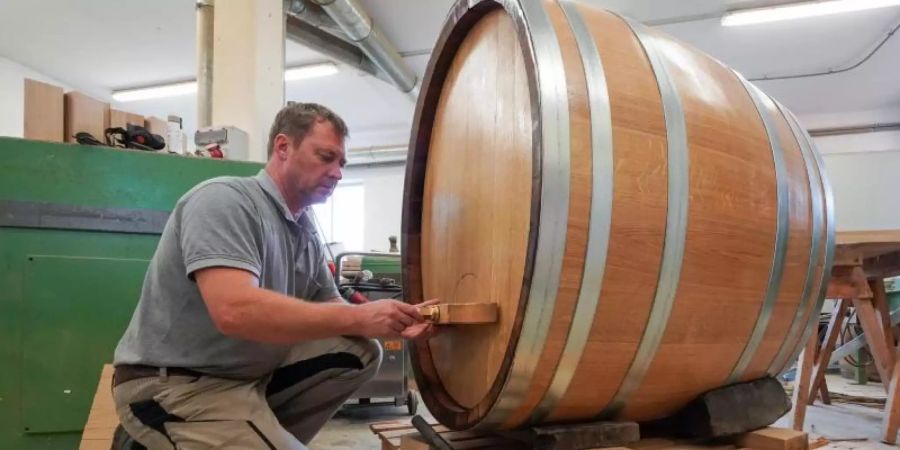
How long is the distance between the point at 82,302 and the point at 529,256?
2260 millimetres

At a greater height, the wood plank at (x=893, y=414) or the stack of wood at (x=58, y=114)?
the stack of wood at (x=58, y=114)

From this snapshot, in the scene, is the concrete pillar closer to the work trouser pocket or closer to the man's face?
the man's face

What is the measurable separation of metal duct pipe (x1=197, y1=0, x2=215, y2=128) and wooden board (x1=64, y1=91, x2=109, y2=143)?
56.2 inches

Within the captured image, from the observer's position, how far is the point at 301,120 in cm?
184

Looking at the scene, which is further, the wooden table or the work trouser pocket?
the wooden table

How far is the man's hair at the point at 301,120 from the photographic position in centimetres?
183

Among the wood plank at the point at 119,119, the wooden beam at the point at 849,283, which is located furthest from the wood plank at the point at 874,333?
the wood plank at the point at 119,119

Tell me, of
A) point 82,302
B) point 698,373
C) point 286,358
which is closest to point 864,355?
point 698,373

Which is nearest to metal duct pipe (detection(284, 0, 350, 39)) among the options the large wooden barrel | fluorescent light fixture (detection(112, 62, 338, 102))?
fluorescent light fixture (detection(112, 62, 338, 102))

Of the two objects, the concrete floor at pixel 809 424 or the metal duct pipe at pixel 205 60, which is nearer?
the concrete floor at pixel 809 424

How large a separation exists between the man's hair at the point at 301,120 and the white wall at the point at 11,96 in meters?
7.73

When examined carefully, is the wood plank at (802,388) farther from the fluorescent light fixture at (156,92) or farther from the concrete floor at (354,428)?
the fluorescent light fixture at (156,92)

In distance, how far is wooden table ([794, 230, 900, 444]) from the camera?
3.27 meters

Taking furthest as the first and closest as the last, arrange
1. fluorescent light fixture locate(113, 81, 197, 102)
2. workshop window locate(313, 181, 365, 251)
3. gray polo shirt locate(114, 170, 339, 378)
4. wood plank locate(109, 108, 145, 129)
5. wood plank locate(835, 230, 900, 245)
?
workshop window locate(313, 181, 365, 251)
fluorescent light fixture locate(113, 81, 197, 102)
wood plank locate(835, 230, 900, 245)
wood plank locate(109, 108, 145, 129)
gray polo shirt locate(114, 170, 339, 378)
